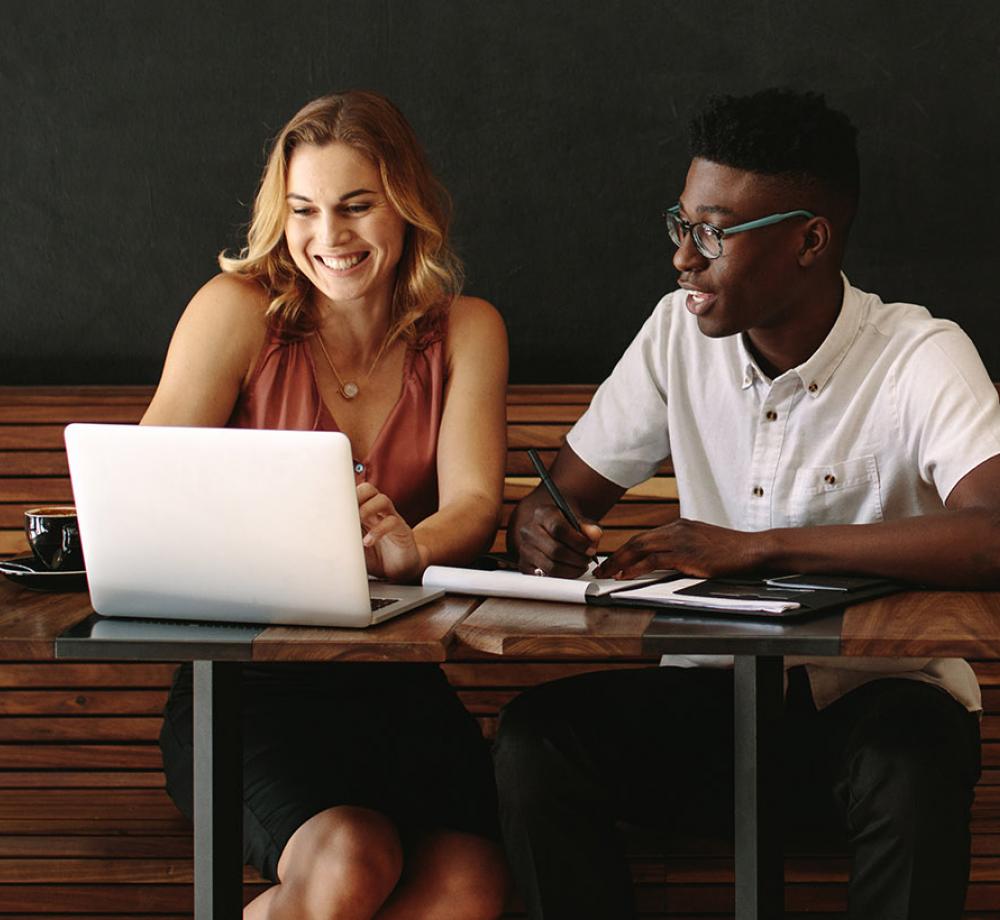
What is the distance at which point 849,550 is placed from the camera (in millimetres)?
2018

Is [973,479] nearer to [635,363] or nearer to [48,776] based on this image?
[635,363]

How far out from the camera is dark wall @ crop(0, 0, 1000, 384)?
3.36 meters

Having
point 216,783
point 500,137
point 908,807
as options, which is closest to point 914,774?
point 908,807

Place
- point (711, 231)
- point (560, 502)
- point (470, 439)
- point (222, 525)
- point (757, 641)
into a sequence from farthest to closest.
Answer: point (470, 439) → point (711, 231) → point (560, 502) → point (222, 525) → point (757, 641)

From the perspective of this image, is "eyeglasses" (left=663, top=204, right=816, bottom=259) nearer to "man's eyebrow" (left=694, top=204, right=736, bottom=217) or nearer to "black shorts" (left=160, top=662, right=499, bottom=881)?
"man's eyebrow" (left=694, top=204, right=736, bottom=217)

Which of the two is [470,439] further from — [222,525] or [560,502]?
[222,525]

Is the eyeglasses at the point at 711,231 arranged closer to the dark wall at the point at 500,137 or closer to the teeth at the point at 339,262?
the teeth at the point at 339,262

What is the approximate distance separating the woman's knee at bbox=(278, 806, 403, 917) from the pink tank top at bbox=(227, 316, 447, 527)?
0.70 m

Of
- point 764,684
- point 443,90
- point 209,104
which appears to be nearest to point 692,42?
point 443,90

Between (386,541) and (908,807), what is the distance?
2.55 feet

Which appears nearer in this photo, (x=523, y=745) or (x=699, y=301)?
(x=523, y=745)

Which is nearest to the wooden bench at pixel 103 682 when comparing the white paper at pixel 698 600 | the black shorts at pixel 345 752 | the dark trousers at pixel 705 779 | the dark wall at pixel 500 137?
the dark wall at pixel 500 137

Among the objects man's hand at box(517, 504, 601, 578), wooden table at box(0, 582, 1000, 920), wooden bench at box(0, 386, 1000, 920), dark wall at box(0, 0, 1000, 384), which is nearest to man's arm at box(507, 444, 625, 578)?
man's hand at box(517, 504, 601, 578)

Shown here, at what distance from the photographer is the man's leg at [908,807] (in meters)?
1.86
